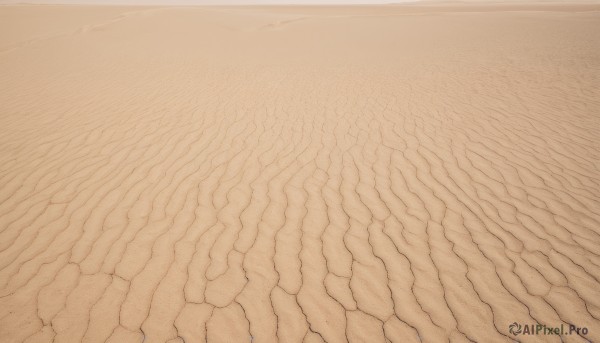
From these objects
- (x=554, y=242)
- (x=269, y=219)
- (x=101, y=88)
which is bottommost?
(x=101, y=88)

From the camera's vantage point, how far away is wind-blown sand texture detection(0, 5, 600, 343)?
2.43 metres

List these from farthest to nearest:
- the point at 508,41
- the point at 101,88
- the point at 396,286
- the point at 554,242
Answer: the point at 508,41 → the point at 101,88 → the point at 554,242 → the point at 396,286

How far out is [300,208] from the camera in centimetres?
355

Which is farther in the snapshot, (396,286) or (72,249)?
(72,249)

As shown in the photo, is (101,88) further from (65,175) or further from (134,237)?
(134,237)

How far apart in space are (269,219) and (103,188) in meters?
2.37

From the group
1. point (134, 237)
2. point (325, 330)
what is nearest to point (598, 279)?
point (325, 330)

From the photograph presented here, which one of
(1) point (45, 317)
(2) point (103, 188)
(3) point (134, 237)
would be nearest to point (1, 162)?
(2) point (103, 188)

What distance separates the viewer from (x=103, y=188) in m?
3.94

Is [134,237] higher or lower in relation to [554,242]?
lower

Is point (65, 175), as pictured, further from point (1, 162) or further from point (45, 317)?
point (45, 317)

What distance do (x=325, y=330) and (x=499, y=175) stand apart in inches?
133

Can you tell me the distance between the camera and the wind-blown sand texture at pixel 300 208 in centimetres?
243

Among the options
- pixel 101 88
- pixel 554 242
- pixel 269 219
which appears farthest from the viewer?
pixel 101 88
